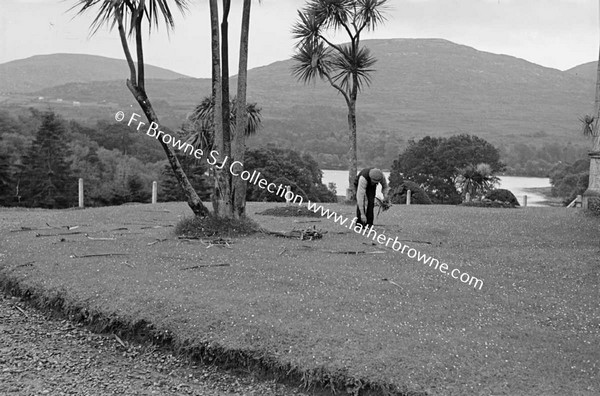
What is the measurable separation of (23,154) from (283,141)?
46503mm

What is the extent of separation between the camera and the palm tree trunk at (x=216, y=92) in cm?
1498

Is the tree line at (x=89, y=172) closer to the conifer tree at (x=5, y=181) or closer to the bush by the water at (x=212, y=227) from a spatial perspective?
the conifer tree at (x=5, y=181)

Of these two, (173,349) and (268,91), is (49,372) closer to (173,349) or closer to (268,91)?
(173,349)

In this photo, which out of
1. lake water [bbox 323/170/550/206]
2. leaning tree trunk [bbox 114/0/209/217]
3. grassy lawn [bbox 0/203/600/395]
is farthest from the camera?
lake water [bbox 323/170/550/206]

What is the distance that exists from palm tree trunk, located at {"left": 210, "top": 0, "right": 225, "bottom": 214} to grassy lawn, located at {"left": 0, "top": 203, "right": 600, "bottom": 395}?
158 centimetres

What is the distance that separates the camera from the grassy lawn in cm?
659

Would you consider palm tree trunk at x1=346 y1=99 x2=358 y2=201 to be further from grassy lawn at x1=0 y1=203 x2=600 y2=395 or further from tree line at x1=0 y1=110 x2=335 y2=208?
tree line at x1=0 y1=110 x2=335 y2=208

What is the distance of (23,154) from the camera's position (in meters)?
48.5

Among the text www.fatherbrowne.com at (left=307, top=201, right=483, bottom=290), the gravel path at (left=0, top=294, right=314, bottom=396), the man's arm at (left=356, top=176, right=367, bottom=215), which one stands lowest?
the gravel path at (left=0, top=294, right=314, bottom=396)

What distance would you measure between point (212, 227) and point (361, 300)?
6.95m

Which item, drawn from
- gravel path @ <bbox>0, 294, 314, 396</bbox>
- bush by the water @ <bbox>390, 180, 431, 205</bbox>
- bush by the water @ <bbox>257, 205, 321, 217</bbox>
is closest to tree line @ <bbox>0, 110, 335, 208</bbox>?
bush by the water @ <bbox>390, 180, 431, 205</bbox>

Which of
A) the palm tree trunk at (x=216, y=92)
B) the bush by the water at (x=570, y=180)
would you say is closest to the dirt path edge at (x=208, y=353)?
the palm tree trunk at (x=216, y=92)

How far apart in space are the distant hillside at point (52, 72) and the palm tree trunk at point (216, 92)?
125376mm

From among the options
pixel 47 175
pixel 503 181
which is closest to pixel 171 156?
pixel 47 175
